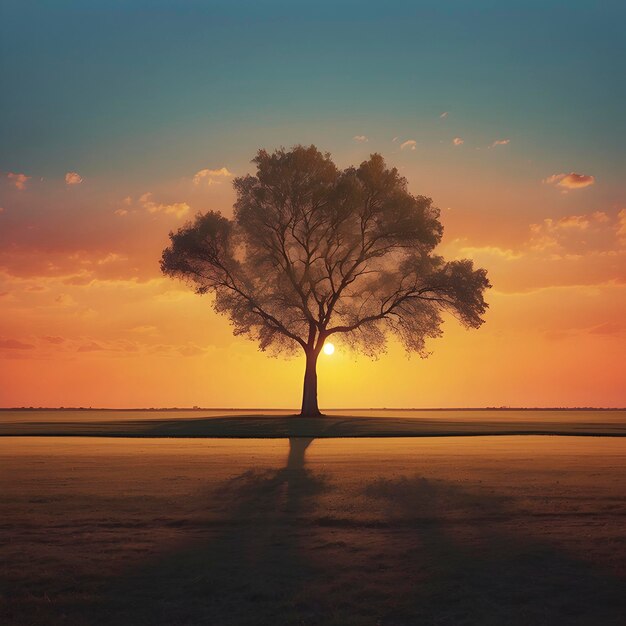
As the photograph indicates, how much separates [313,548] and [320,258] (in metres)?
44.4

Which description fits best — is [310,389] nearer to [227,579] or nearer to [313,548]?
[313,548]

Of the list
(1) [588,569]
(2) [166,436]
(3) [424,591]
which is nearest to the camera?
(3) [424,591]

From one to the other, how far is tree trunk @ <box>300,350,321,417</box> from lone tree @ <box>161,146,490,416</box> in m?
0.07

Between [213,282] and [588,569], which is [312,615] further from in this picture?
[213,282]

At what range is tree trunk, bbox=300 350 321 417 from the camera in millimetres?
48812

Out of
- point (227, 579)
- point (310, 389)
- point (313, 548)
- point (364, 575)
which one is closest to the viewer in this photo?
point (227, 579)

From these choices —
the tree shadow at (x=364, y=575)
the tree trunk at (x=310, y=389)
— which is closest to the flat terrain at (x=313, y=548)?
the tree shadow at (x=364, y=575)

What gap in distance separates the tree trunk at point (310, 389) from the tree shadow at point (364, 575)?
3868cm

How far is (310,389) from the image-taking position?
162 feet

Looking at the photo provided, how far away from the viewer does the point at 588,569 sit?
22.7 ft

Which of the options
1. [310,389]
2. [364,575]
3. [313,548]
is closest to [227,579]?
[364,575]

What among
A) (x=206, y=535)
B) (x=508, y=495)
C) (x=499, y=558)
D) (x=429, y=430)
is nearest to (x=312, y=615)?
(x=499, y=558)

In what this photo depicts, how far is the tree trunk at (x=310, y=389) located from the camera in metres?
48.8

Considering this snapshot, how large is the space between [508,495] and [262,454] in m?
10.5
